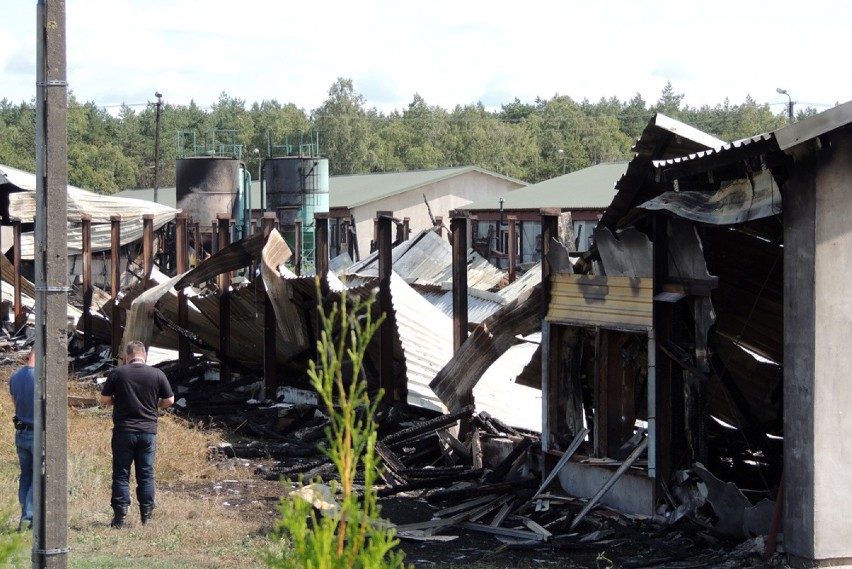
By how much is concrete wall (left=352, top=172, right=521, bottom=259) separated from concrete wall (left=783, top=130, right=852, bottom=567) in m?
44.0

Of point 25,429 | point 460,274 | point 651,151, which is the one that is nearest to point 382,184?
point 460,274

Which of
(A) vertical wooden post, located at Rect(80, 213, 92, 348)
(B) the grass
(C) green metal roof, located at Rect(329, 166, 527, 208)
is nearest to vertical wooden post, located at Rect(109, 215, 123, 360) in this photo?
(A) vertical wooden post, located at Rect(80, 213, 92, 348)

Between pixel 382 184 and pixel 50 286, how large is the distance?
5073 centimetres

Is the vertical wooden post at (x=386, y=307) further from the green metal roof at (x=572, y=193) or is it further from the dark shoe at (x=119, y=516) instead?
the green metal roof at (x=572, y=193)

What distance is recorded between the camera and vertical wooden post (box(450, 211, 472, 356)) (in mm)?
12393

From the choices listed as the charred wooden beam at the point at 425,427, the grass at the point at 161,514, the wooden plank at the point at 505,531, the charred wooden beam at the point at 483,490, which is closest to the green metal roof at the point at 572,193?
the charred wooden beam at the point at 425,427

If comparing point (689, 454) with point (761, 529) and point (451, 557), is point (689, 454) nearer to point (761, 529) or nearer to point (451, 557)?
point (761, 529)

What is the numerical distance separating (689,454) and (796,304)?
207 centimetres

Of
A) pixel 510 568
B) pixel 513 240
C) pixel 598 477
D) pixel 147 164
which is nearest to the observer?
pixel 510 568

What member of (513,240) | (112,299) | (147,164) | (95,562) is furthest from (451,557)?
(147,164)

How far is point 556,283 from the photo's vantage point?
10477mm

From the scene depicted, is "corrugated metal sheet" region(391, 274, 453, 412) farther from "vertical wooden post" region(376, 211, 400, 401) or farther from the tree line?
the tree line

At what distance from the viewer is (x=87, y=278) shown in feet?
71.3

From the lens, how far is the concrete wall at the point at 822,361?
24.4ft
